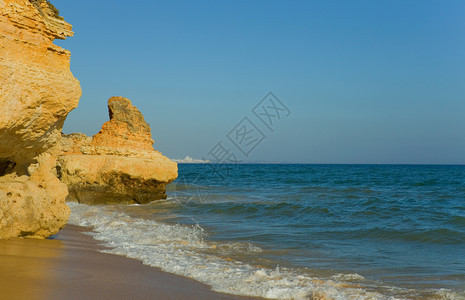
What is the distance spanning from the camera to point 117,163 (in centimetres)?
1408

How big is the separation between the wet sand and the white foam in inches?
12.0

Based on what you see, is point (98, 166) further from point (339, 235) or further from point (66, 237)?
point (339, 235)

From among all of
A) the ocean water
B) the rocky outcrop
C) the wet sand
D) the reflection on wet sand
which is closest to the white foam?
the ocean water

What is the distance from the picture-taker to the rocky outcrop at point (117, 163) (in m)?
14.2

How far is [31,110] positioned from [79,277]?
242 centimetres

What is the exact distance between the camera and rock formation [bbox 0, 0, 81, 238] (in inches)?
203

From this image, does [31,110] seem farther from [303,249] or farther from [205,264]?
[303,249]

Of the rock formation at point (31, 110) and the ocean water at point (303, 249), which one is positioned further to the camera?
the rock formation at point (31, 110)

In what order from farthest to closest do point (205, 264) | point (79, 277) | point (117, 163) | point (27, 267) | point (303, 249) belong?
point (117, 163)
point (303, 249)
point (205, 264)
point (27, 267)
point (79, 277)

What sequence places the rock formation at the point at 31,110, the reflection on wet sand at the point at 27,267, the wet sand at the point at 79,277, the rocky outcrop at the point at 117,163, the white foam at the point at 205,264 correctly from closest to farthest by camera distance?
the reflection on wet sand at the point at 27,267 → the wet sand at the point at 79,277 → the white foam at the point at 205,264 → the rock formation at the point at 31,110 → the rocky outcrop at the point at 117,163

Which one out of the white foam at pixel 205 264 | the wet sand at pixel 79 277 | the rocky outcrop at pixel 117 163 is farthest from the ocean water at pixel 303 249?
the rocky outcrop at pixel 117 163

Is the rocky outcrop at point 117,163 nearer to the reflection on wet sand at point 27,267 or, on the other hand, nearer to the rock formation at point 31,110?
the rock formation at point 31,110

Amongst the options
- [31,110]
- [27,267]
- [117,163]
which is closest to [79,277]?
[27,267]

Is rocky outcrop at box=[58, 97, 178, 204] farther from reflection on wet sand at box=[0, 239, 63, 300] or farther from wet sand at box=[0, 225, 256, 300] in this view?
wet sand at box=[0, 225, 256, 300]
